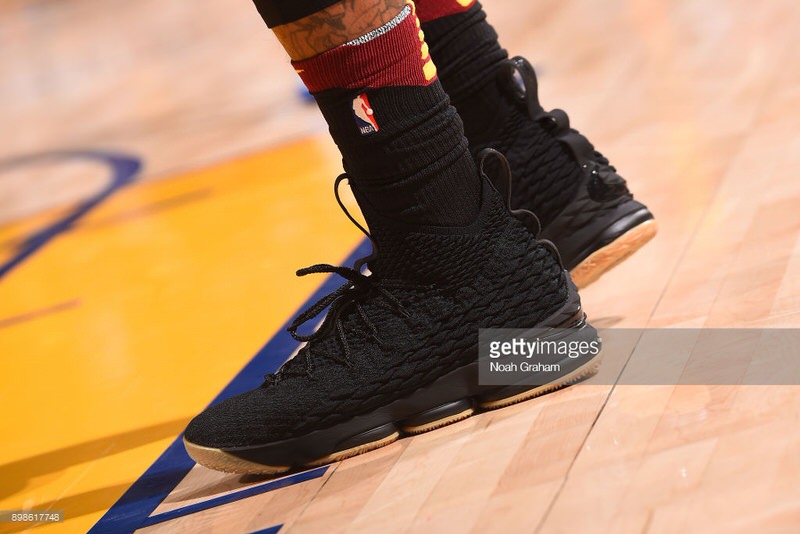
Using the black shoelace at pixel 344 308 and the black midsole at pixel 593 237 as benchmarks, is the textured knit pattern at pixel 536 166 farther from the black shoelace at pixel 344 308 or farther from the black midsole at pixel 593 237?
the black shoelace at pixel 344 308

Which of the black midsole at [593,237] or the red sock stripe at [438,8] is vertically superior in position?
the red sock stripe at [438,8]

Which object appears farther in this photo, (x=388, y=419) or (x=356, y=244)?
(x=356, y=244)

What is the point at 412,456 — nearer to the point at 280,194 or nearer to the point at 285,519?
the point at 285,519

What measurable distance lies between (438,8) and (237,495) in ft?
1.93

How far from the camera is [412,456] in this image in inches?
37.8

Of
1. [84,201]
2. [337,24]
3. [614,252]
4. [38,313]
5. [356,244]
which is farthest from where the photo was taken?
[84,201]

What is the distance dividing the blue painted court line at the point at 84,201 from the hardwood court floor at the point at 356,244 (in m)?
0.03

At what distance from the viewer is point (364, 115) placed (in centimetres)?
96

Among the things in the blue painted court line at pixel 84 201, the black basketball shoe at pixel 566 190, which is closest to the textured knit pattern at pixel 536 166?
the black basketball shoe at pixel 566 190

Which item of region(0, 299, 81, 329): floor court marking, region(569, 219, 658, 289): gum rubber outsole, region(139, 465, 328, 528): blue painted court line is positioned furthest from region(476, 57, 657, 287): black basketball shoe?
region(0, 299, 81, 329): floor court marking

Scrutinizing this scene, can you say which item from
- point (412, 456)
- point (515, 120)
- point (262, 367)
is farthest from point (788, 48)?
point (412, 456)

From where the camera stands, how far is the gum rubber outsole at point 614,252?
3.81ft

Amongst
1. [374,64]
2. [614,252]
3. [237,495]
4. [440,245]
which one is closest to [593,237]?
[614,252]

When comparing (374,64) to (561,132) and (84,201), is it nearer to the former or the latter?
(561,132)
